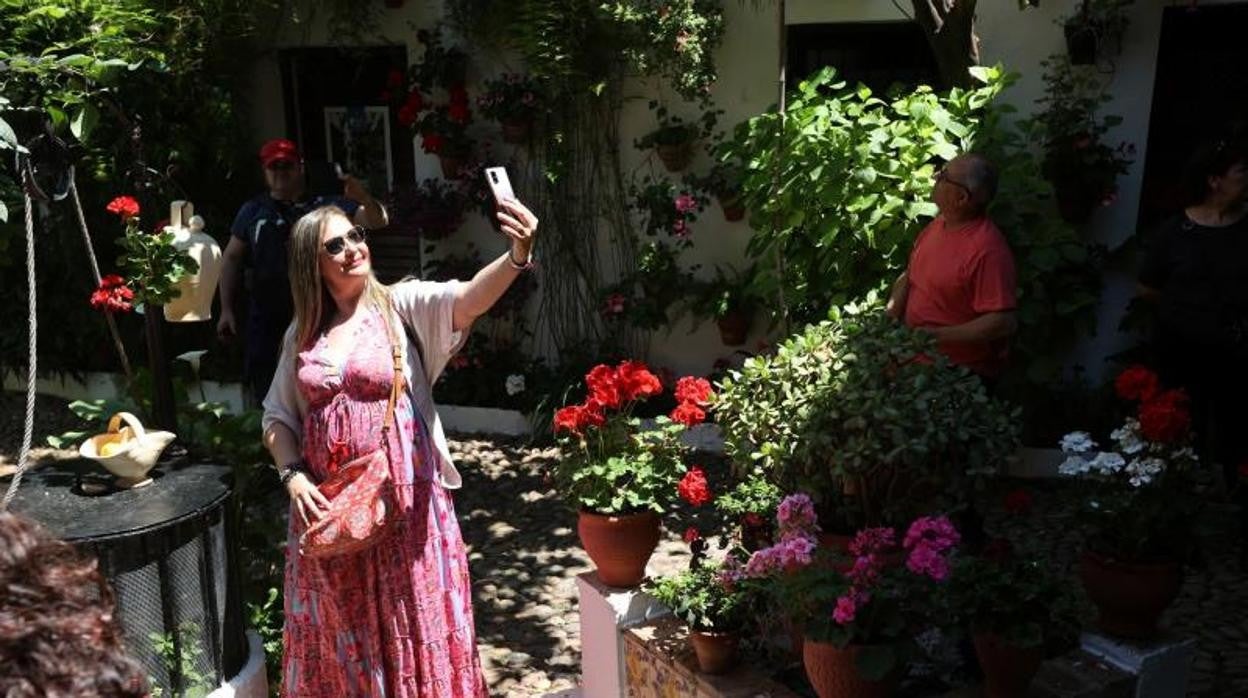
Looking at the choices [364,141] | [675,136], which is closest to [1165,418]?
[675,136]

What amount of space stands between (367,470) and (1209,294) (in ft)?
10.9

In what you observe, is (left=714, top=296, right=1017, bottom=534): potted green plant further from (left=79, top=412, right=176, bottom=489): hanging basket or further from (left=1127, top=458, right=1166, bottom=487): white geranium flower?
(left=79, top=412, right=176, bottom=489): hanging basket

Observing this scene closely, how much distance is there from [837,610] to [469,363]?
4.89 m

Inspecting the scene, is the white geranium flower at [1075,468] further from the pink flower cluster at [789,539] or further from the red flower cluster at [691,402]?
the red flower cluster at [691,402]

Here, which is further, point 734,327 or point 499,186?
point 734,327

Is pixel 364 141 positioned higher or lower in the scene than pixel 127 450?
higher

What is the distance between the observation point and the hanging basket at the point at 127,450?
3.14m

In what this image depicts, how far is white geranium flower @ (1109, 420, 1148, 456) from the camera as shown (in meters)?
2.94

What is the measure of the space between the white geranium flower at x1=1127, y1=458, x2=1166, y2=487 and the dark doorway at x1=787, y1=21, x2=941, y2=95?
352 cm

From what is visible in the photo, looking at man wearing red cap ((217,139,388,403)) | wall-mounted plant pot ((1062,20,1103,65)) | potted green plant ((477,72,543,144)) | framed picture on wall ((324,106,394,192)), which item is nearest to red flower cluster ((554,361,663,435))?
man wearing red cap ((217,139,388,403))

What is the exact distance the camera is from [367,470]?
2.80 meters

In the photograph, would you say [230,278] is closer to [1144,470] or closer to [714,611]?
[714,611]

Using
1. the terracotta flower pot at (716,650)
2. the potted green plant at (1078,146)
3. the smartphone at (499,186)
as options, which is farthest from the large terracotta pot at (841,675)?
the potted green plant at (1078,146)

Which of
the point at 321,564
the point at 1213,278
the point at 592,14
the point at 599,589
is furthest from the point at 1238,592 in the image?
the point at 592,14
